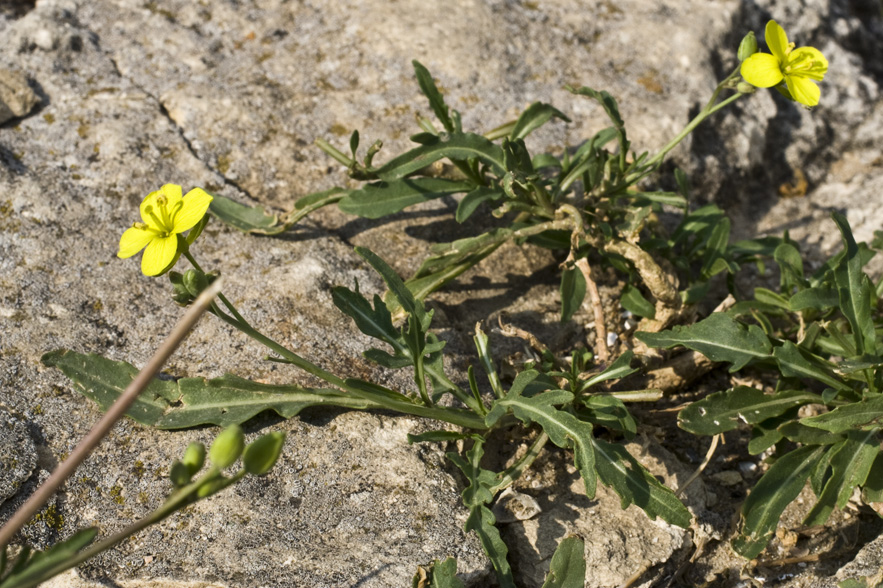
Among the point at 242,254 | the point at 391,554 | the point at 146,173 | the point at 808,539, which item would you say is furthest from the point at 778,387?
the point at 146,173

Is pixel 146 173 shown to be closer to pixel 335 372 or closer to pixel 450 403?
pixel 335 372

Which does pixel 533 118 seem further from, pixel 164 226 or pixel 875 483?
pixel 875 483

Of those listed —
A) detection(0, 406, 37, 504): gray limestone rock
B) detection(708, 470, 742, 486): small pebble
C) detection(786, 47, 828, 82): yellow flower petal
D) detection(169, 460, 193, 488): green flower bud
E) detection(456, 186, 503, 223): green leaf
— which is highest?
detection(786, 47, 828, 82): yellow flower petal

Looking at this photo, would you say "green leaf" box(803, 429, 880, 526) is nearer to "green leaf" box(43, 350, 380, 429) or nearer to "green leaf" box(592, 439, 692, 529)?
"green leaf" box(592, 439, 692, 529)


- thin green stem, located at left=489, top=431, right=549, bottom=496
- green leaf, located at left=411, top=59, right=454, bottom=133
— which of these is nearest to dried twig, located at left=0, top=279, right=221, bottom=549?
thin green stem, located at left=489, top=431, right=549, bottom=496

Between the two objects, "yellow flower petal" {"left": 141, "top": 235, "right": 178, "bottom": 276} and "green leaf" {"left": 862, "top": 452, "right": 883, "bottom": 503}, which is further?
"green leaf" {"left": 862, "top": 452, "right": 883, "bottom": 503}

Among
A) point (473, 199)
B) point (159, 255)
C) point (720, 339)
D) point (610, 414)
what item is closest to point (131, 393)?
point (159, 255)
